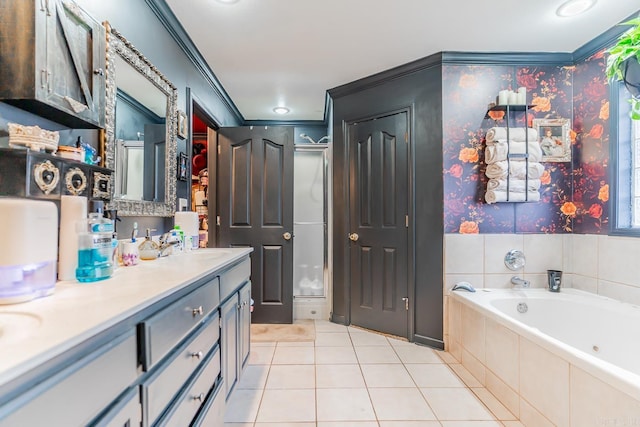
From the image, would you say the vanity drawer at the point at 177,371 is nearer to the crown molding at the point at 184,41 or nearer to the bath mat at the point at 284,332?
the bath mat at the point at 284,332

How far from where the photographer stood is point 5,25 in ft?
3.03

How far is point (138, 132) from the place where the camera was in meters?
1.64

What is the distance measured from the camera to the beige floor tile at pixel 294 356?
2.29 meters

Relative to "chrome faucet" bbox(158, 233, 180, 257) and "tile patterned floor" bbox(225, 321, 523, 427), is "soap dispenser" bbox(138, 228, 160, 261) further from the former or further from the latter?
"tile patterned floor" bbox(225, 321, 523, 427)

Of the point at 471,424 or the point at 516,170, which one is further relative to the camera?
the point at 516,170

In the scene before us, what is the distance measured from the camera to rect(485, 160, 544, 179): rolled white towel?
2.36 m

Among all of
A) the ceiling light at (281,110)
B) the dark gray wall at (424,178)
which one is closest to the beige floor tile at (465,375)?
the dark gray wall at (424,178)

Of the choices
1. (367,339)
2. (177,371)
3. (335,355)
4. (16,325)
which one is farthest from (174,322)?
(367,339)

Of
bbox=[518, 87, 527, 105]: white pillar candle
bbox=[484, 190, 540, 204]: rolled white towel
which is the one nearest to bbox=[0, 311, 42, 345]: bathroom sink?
bbox=[484, 190, 540, 204]: rolled white towel

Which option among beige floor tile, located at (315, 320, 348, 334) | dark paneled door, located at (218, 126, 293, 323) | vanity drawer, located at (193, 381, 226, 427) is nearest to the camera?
vanity drawer, located at (193, 381, 226, 427)

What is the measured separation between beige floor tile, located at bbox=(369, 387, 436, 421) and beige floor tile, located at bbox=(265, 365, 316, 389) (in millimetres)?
411

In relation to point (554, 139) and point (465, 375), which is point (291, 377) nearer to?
point (465, 375)

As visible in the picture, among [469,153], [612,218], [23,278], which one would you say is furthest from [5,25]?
[612,218]

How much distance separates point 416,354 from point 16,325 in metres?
2.42
